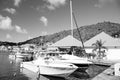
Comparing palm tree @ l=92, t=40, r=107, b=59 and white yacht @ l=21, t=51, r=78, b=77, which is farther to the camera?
palm tree @ l=92, t=40, r=107, b=59

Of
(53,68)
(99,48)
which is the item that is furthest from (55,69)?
(99,48)

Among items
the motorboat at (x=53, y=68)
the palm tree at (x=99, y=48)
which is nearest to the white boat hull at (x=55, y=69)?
the motorboat at (x=53, y=68)

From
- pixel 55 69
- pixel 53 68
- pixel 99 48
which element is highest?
pixel 99 48

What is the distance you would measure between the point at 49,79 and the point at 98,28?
137m

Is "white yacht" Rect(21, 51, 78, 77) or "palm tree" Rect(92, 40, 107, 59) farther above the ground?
"palm tree" Rect(92, 40, 107, 59)

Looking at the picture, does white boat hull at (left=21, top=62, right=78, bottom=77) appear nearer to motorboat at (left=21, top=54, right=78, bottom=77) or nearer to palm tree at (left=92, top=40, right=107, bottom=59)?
motorboat at (left=21, top=54, right=78, bottom=77)

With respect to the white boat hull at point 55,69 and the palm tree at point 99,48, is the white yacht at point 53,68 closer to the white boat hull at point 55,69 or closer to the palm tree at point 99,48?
the white boat hull at point 55,69

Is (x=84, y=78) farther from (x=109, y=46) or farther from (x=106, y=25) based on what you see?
(x=106, y=25)

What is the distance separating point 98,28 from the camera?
490 feet

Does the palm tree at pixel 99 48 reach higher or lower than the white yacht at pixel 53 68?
higher

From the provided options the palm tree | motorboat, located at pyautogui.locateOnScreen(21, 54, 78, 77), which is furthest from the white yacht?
the palm tree

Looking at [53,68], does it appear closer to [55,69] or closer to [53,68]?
[53,68]

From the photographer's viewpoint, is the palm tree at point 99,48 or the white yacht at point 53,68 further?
the palm tree at point 99,48

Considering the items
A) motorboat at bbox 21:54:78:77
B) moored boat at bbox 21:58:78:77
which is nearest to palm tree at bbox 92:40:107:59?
motorboat at bbox 21:54:78:77
